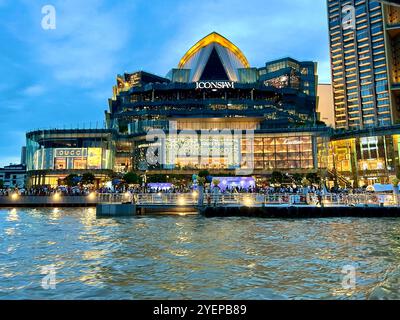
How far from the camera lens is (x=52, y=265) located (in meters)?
14.0

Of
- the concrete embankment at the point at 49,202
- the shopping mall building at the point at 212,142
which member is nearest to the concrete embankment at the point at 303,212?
the concrete embankment at the point at 49,202

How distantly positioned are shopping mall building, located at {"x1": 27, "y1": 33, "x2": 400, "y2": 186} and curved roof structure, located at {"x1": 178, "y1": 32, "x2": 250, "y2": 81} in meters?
28.6

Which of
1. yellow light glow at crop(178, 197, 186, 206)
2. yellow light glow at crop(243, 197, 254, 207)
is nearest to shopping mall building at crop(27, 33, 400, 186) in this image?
yellow light glow at crop(243, 197, 254, 207)

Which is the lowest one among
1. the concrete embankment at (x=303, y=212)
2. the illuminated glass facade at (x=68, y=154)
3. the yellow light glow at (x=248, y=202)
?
the concrete embankment at (x=303, y=212)

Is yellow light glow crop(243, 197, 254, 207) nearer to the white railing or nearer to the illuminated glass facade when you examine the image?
the white railing

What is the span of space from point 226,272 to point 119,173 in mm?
90698

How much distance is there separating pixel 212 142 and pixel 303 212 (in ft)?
214

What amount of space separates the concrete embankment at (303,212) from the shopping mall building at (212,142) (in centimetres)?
4554

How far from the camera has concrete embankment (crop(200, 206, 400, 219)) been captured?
118 feet

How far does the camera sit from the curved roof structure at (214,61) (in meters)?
147

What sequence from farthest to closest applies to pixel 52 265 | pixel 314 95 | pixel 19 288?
pixel 314 95 < pixel 52 265 < pixel 19 288

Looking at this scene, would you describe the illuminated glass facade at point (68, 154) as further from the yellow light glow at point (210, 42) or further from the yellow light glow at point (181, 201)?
the yellow light glow at point (210, 42)
